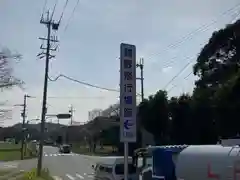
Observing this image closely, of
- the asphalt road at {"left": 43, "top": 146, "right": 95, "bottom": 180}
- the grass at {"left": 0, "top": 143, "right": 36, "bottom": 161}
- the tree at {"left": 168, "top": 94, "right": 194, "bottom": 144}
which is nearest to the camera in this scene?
the tree at {"left": 168, "top": 94, "right": 194, "bottom": 144}

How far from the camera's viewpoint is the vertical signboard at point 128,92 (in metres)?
9.52

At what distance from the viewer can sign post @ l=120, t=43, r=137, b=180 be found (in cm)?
951

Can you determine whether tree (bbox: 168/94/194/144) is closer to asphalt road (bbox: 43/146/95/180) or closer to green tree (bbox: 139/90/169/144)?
green tree (bbox: 139/90/169/144)

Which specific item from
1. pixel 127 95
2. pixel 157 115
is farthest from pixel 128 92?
pixel 157 115

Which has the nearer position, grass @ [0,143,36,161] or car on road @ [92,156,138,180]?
car on road @ [92,156,138,180]

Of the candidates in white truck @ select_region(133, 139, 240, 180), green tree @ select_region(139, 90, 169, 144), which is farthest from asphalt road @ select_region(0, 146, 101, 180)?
white truck @ select_region(133, 139, 240, 180)

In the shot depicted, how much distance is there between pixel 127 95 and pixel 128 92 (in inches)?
3.2

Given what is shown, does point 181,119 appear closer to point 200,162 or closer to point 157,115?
point 157,115

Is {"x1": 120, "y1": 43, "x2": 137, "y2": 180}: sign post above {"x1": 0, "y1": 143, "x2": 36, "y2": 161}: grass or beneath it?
above

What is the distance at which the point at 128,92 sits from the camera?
980cm

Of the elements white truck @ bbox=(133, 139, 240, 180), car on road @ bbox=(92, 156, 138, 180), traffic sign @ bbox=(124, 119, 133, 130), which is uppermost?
traffic sign @ bbox=(124, 119, 133, 130)

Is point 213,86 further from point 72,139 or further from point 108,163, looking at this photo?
point 72,139

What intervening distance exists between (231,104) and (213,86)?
6576 mm

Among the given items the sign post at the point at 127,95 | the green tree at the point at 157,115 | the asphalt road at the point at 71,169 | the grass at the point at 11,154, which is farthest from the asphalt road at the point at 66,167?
the sign post at the point at 127,95
